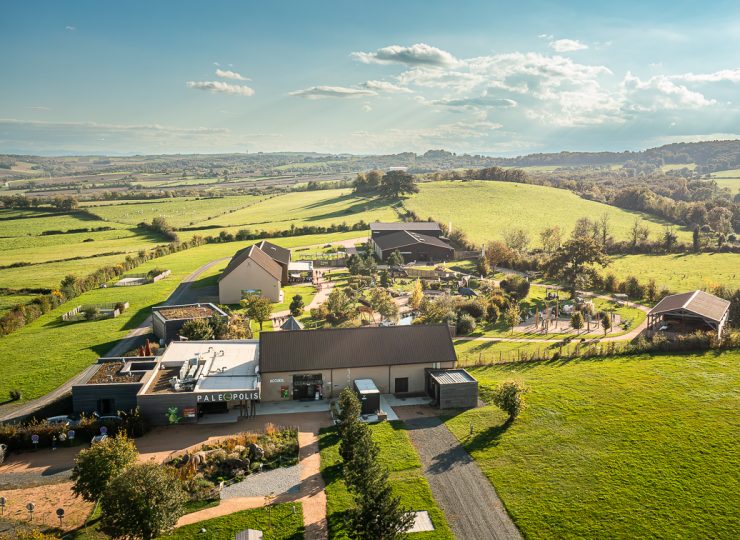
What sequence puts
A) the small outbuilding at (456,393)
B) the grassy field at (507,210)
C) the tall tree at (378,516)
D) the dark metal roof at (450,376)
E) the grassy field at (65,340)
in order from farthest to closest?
the grassy field at (507,210) → the grassy field at (65,340) → the dark metal roof at (450,376) → the small outbuilding at (456,393) → the tall tree at (378,516)

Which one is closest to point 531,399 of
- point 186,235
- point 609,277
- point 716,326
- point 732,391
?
point 732,391

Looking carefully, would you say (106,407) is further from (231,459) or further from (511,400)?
(511,400)

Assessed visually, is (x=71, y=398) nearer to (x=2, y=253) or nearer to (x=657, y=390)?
(x=657, y=390)

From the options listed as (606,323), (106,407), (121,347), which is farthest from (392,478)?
(606,323)

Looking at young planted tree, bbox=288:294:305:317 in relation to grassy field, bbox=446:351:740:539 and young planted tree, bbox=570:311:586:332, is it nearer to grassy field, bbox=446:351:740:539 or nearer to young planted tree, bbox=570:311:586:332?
grassy field, bbox=446:351:740:539

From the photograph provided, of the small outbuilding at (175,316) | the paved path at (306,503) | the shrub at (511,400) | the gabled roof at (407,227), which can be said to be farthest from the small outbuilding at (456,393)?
the gabled roof at (407,227)

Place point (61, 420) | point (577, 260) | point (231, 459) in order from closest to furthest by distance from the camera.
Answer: point (231, 459)
point (61, 420)
point (577, 260)

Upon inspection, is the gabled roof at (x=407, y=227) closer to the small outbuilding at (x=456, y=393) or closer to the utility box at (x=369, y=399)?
the small outbuilding at (x=456, y=393)
